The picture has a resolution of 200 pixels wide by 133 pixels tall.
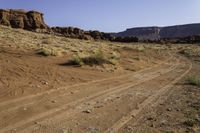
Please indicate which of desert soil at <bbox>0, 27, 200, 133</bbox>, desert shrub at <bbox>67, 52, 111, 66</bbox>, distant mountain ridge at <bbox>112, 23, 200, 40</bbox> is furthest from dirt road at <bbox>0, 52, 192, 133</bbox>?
distant mountain ridge at <bbox>112, 23, 200, 40</bbox>

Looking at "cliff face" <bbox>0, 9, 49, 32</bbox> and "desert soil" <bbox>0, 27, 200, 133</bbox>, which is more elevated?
"cliff face" <bbox>0, 9, 49, 32</bbox>

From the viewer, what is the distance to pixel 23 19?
89.8m

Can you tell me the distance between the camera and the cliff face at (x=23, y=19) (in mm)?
84137

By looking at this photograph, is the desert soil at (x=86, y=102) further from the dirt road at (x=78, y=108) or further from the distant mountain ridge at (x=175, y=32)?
the distant mountain ridge at (x=175, y=32)

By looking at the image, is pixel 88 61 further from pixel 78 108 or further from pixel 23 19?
pixel 23 19

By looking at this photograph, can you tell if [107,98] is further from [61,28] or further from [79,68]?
[61,28]

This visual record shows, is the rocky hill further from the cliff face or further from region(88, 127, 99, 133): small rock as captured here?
region(88, 127, 99, 133): small rock

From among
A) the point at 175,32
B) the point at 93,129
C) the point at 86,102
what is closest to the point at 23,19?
the point at 86,102

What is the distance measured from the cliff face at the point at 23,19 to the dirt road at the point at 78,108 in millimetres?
72057

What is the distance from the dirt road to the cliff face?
236 ft

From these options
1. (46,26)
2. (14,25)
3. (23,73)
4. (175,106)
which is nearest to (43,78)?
(23,73)

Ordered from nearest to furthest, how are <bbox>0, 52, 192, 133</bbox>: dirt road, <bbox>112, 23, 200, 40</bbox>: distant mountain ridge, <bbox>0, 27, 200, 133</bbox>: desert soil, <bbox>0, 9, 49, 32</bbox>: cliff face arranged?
<bbox>0, 52, 192, 133</bbox>: dirt road, <bbox>0, 27, 200, 133</bbox>: desert soil, <bbox>0, 9, 49, 32</bbox>: cliff face, <bbox>112, 23, 200, 40</bbox>: distant mountain ridge

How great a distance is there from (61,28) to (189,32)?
89672mm

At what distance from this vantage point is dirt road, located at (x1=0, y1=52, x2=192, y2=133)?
7.96 meters
